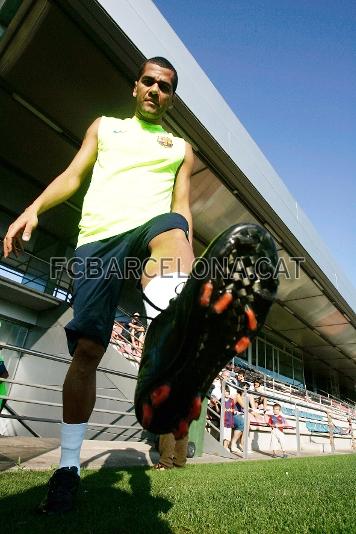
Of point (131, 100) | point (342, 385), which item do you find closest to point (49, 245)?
point (131, 100)

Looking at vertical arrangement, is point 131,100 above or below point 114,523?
above

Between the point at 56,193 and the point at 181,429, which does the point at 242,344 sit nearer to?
the point at 181,429

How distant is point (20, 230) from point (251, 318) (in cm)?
110

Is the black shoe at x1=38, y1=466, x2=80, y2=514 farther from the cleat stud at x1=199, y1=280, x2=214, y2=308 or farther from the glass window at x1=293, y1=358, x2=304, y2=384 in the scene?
the glass window at x1=293, y1=358, x2=304, y2=384

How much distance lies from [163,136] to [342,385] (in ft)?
120

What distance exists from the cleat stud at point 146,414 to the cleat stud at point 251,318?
0.35 metres

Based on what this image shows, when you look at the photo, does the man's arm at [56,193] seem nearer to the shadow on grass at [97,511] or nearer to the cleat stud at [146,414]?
the cleat stud at [146,414]

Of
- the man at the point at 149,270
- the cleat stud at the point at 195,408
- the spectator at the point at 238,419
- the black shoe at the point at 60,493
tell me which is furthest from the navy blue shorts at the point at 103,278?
the spectator at the point at 238,419

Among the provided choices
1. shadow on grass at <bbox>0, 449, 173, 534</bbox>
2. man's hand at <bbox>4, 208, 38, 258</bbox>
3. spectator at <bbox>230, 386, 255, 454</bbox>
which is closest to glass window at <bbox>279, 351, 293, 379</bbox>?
spectator at <bbox>230, 386, 255, 454</bbox>

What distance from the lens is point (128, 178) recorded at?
1677 mm

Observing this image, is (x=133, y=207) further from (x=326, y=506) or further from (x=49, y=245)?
(x=49, y=245)

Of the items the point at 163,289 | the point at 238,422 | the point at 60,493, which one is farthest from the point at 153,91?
the point at 238,422

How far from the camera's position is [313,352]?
22.3m

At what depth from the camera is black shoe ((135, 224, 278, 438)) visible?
890mm
